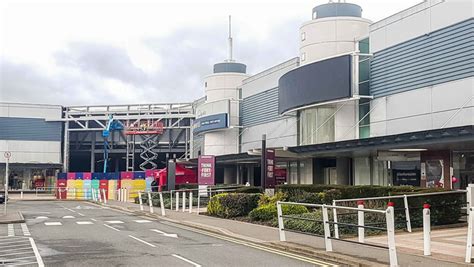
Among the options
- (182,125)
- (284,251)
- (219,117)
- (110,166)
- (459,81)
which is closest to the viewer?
(284,251)

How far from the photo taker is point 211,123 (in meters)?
56.5

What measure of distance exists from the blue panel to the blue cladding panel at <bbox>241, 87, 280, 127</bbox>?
1.93 meters

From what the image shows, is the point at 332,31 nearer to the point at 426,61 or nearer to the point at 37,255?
the point at 426,61

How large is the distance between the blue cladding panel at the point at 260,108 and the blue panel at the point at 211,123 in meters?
1.93

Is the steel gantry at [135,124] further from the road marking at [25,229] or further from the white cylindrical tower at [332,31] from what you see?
the road marking at [25,229]

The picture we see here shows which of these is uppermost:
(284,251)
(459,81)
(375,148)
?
(459,81)

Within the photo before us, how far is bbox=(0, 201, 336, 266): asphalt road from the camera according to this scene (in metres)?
12.1

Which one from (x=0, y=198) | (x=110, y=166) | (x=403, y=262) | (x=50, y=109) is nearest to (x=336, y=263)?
(x=403, y=262)

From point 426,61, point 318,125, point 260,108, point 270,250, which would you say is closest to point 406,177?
point 426,61

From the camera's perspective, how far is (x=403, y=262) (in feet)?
37.1

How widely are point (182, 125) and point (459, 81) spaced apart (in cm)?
5508

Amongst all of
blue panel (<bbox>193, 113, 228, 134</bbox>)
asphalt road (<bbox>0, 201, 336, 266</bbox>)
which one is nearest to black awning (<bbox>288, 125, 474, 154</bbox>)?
asphalt road (<bbox>0, 201, 336, 266</bbox>)

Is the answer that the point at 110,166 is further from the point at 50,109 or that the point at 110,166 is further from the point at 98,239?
the point at 98,239

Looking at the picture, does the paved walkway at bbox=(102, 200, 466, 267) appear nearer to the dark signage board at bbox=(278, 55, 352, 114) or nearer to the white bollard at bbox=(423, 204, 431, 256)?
the white bollard at bbox=(423, 204, 431, 256)
